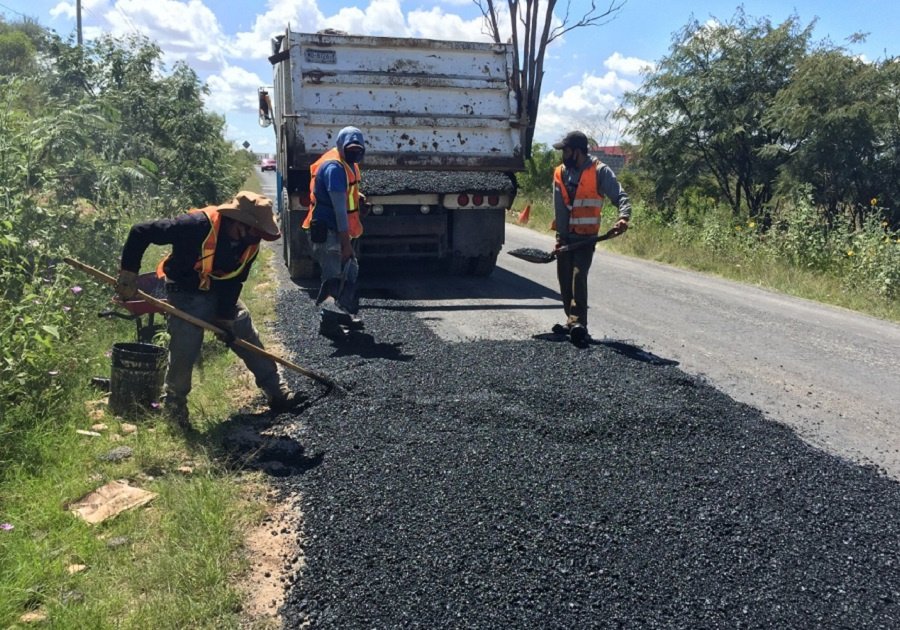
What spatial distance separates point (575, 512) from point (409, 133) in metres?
5.95

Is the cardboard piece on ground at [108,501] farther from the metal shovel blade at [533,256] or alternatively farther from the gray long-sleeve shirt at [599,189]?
the metal shovel blade at [533,256]

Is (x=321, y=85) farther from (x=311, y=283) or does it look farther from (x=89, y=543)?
(x=89, y=543)

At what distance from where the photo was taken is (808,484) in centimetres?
336

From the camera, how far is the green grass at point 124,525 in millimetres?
2451

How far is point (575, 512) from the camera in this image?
3.01 meters

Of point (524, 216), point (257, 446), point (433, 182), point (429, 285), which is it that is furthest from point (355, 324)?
point (524, 216)

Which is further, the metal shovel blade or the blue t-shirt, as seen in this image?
the metal shovel blade

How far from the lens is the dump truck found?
7930 mm

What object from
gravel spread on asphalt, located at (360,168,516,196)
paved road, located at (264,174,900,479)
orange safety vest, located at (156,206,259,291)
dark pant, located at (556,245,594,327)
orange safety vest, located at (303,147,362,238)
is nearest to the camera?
orange safety vest, located at (156,206,259,291)

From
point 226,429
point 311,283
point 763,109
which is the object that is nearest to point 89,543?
point 226,429

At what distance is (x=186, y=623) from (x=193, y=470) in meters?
1.27

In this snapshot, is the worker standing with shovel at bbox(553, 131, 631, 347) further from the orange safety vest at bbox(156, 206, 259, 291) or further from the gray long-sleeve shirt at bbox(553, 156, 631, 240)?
the orange safety vest at bbox(156, 206, 259, 291)

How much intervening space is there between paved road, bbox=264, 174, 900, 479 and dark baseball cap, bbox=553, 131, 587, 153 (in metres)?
1.57

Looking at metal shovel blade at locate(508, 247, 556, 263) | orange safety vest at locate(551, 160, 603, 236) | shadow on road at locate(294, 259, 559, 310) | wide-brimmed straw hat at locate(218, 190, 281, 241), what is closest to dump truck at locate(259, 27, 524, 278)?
shadow on road at locate(294, 259, 559, 310)
